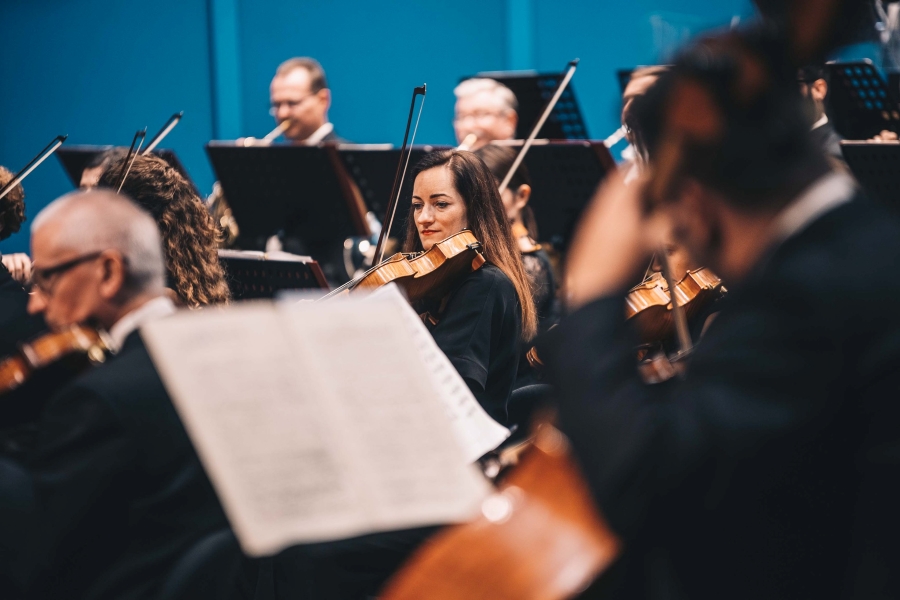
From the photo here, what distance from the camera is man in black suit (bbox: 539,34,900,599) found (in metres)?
1.03

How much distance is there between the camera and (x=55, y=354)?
5.09ft

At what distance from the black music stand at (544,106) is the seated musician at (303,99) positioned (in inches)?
39.6

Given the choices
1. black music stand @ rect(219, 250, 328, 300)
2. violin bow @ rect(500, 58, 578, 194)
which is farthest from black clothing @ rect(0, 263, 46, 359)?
violin bow @ rect(500, 58, 578, 194)

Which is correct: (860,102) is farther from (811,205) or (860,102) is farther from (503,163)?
(811,205)

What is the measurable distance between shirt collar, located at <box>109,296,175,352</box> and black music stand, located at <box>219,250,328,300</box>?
106 cm

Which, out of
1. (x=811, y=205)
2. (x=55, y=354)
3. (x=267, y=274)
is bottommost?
(x=267, y=274)

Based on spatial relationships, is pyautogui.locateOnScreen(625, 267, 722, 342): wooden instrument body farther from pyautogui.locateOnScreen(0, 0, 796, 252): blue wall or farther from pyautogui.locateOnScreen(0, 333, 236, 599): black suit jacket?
pyautogui.locateOnScreen(0, 0, 796, 252): blue wall

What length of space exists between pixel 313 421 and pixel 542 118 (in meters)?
3.08

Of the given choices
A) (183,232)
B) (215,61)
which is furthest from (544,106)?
(215,61)

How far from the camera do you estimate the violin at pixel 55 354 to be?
155 centimetres

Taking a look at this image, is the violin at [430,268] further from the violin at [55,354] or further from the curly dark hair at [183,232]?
the violin at [55,354]

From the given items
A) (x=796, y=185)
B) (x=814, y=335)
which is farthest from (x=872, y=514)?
(x=796, y=185)

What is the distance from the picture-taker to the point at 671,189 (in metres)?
1.14

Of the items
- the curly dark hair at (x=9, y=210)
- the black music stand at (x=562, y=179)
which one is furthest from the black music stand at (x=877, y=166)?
the curly dark hair at (x=9, y=210)
